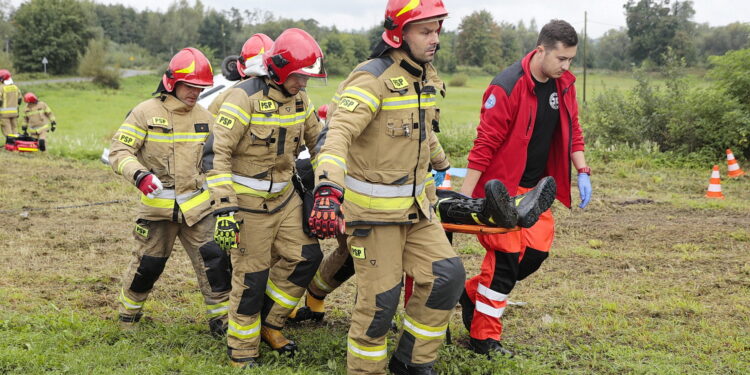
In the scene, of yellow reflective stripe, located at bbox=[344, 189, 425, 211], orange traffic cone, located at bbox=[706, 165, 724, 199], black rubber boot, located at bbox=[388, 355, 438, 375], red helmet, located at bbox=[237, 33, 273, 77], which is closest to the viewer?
yellow reflective stripe, located at bbox=[344, 189, 425, 211]

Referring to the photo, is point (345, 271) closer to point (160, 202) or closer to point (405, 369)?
point (405, 369)

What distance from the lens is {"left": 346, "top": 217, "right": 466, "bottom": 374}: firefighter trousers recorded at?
13.9 ft

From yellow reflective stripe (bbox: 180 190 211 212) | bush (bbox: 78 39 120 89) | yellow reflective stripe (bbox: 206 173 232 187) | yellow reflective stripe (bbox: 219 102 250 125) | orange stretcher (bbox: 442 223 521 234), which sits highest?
bush (bbox: 78 39 120 89)

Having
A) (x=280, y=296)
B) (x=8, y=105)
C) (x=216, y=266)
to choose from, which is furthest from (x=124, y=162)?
(x=8, y=105)

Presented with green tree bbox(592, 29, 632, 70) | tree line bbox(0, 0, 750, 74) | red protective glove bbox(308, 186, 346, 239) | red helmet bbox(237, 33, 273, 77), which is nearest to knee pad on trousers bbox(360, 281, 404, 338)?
red protective glove bbox(308, 186, 346, 239)

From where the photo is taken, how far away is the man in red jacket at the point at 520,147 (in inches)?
193

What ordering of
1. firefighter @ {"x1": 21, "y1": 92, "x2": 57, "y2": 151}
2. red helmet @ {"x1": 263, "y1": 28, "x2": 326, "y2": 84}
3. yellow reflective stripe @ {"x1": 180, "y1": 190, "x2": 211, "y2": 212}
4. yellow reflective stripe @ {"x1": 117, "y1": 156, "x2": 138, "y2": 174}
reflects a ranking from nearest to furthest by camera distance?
red helmet @ {"x1": 263, "y1": 28, "x2": 326, "y2": 84}
yellow reflective stripe @ {"x1": 117, "y1": 156, "x2": 138, "y2": 174}
yellow reflective stripe @ {"x1": 180, "y1": 190, "x2": 211, "y2": 212}
firefighter @ {"x1": 21, "y1": 92, "x2": 57, "y2": 151}

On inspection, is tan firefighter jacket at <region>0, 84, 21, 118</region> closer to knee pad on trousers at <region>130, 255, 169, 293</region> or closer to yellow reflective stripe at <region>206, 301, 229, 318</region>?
knee pad on trousers at <region>130, 255, 169, 293</region>

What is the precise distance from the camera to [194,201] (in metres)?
5.50

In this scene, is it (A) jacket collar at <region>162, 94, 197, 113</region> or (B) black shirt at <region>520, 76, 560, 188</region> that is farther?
(A) jacket collar at <region>162, 94, 197, 113</region>

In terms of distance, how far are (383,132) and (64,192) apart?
10.0 metres

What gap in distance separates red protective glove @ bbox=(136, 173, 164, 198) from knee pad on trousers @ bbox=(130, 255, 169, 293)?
2.44 feet

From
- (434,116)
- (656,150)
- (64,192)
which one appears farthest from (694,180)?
(64,192)

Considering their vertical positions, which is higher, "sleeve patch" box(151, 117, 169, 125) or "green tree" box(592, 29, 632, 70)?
"green tree" box(592, 29, 632, 70)
